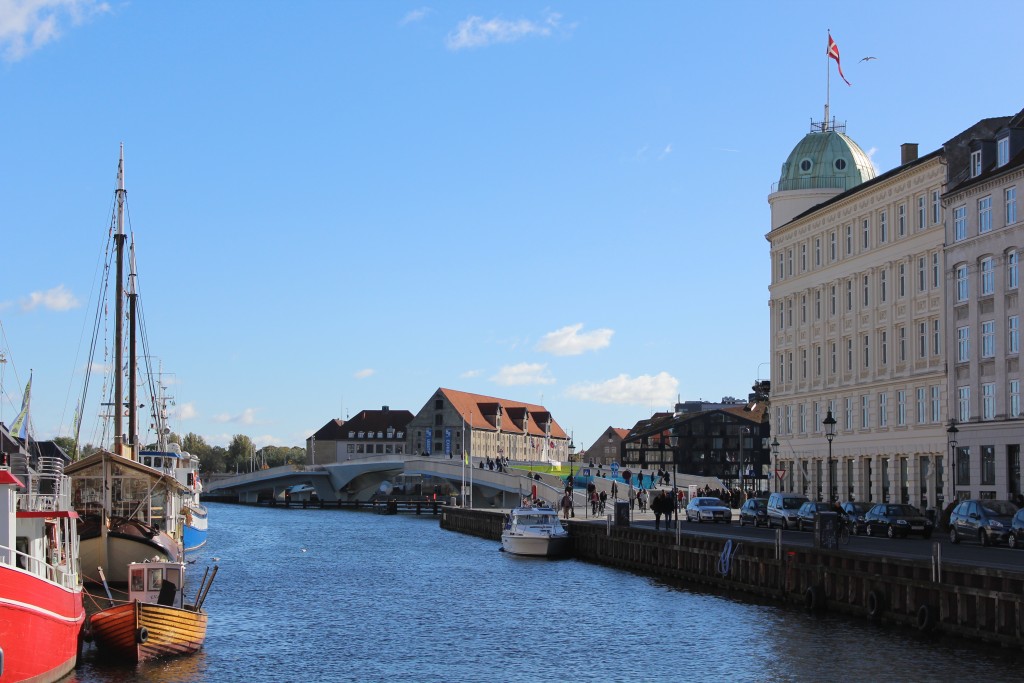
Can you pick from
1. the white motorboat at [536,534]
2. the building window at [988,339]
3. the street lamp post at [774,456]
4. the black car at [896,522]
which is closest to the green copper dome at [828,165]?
the street lamp post at [774,456]

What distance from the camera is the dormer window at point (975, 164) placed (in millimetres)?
71375

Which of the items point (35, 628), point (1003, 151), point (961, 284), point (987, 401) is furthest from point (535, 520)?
point (35, 628)

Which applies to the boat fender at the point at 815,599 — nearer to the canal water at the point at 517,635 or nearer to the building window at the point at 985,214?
the canal water at the point at 517,635

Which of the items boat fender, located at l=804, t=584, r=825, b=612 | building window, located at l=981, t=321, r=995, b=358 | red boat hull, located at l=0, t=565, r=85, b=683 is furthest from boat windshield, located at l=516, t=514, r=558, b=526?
red boat hull, located at l=0, t=565, r=85, b=683

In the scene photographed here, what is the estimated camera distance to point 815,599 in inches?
1770

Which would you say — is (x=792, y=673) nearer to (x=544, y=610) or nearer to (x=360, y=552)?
(x=544, y=610)

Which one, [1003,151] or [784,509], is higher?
[1003,151]

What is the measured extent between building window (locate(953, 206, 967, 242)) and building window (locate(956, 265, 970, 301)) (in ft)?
4.88

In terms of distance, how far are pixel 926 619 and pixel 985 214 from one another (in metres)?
37.0

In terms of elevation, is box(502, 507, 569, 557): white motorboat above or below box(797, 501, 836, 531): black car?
below

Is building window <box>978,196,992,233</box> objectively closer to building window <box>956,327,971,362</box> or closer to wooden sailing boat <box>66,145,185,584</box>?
building window <box>956,327,971,362</box>

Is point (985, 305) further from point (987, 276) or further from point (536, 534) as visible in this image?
point (536, 534)

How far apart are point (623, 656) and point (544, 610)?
37.1 feet

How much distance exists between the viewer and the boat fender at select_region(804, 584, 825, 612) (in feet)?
147
